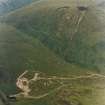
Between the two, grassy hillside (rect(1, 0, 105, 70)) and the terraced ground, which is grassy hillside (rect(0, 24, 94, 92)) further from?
grassy hillside (rect(1, 0, 105, 70))

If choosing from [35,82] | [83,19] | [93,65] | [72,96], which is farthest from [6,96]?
[83,19]

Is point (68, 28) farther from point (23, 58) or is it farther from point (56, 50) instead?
point (23, 58)

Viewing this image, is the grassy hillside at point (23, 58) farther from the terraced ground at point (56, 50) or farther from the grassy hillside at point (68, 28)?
the grassy hillside at point (68, 28)

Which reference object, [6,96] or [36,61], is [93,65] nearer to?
[36,61]

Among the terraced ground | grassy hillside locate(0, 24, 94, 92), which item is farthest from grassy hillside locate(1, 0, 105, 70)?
grassy hillside locate(0, 24, 94, 92)

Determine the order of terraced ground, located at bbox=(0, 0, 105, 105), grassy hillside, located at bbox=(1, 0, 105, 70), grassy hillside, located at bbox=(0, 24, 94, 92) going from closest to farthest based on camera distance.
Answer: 1. terraced ground, located at bbox=(0, 0, 105, 105)
2. grassy hillside, located at bbox=(0, 24, 94, 92)
3. grassy hillside, located at bbox=(1, 0, 105, 70)

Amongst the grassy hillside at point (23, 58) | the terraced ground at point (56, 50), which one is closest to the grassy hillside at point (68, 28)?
the terraced ground at point (56, 50)

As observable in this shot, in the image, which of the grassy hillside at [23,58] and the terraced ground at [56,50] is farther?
the grassy hillside at [23,58]

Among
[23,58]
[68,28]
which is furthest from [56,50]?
[68,28]

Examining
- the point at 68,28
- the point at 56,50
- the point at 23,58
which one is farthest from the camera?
the point at 68,28
